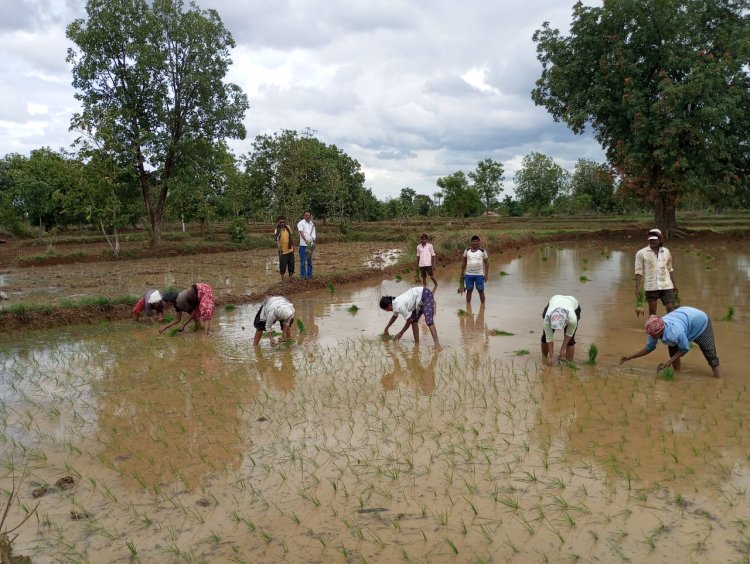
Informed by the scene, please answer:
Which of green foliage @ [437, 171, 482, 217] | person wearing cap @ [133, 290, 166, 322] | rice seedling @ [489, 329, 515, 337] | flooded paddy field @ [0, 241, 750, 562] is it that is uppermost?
green foliage @ [437, 171, 482, 217]

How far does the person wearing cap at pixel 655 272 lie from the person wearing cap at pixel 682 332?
2.57 metres

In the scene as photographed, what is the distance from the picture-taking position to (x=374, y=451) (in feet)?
17.0

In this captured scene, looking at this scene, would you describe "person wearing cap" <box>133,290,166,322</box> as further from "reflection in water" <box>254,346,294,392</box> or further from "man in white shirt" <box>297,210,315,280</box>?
"man in white shirt" <box>297,210,315,280</box>

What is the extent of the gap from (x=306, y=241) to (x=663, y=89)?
64.9ft

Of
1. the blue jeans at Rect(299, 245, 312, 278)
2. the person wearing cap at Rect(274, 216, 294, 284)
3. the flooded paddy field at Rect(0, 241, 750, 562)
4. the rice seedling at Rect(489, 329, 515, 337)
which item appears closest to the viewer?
the flooded paddy field at Rect(0, 241, 750, 562)

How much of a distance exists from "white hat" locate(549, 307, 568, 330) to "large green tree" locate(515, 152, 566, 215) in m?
61.9

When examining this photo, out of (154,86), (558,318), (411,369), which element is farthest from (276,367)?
(154,86)

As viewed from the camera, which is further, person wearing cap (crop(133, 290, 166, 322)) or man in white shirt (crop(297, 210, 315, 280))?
man in white shirt (crop(297, 210, 315, 280))

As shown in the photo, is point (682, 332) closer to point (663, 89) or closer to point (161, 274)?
point (161, 274)

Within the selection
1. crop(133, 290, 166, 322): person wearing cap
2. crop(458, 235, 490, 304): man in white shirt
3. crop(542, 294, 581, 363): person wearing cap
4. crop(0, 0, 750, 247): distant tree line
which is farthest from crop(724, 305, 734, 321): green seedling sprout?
crop(0, 0, 750, 247): distant tree line

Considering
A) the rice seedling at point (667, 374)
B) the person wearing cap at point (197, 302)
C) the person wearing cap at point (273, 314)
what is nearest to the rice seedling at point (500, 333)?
the rice seedling at point (667, 374)

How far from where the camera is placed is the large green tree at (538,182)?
65312 mm

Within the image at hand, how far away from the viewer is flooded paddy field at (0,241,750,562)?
3846 millimetres

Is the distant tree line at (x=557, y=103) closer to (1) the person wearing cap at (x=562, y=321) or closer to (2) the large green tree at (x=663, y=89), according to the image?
(2) the large green tree at (x=663, y=89)
